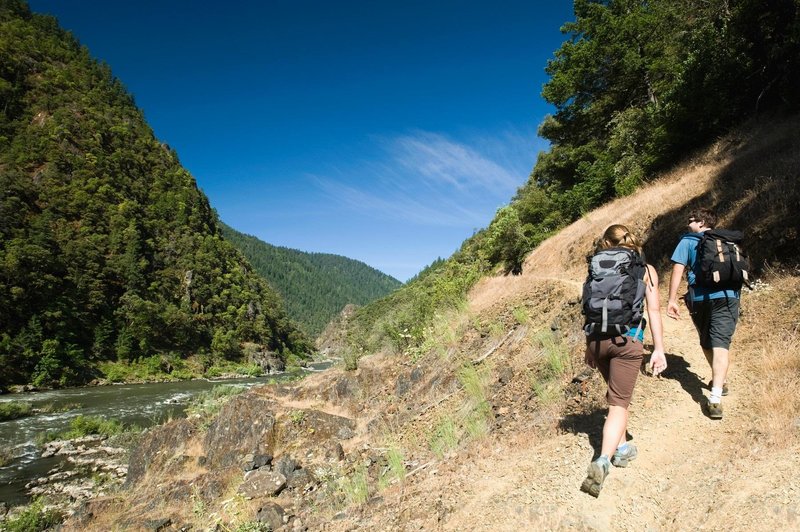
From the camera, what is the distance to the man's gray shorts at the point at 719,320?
14.0 ft

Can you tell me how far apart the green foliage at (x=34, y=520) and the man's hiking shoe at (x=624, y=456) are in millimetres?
15420

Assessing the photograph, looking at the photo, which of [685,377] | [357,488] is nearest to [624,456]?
[685,377]

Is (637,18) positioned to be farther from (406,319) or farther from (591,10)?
(406,319)

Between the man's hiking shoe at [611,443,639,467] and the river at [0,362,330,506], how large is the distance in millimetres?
16805

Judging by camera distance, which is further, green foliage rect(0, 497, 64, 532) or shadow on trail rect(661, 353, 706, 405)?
green foliage rect(0, 497, 64, 532)

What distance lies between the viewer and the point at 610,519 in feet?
11.0

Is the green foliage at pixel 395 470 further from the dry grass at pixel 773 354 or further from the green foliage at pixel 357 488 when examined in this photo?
the dry grass at pixel 773 354

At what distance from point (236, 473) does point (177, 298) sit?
254 ft

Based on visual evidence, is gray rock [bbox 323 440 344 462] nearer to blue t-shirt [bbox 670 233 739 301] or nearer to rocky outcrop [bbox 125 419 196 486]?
rocky outcrop [bbox 125 419 196 486]

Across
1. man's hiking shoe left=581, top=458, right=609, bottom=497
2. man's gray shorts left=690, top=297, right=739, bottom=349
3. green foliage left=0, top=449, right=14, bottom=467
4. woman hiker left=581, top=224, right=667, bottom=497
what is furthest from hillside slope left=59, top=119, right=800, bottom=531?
green foliage left=0, top=449, right=14, bottom=467

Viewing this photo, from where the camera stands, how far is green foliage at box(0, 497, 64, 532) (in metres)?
11.6

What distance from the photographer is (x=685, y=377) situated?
5.16m

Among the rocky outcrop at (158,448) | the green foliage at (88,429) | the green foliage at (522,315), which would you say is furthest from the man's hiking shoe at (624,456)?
the green foliage at (88,429)

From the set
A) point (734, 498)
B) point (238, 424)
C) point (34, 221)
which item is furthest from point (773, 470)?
point (34, 221)
